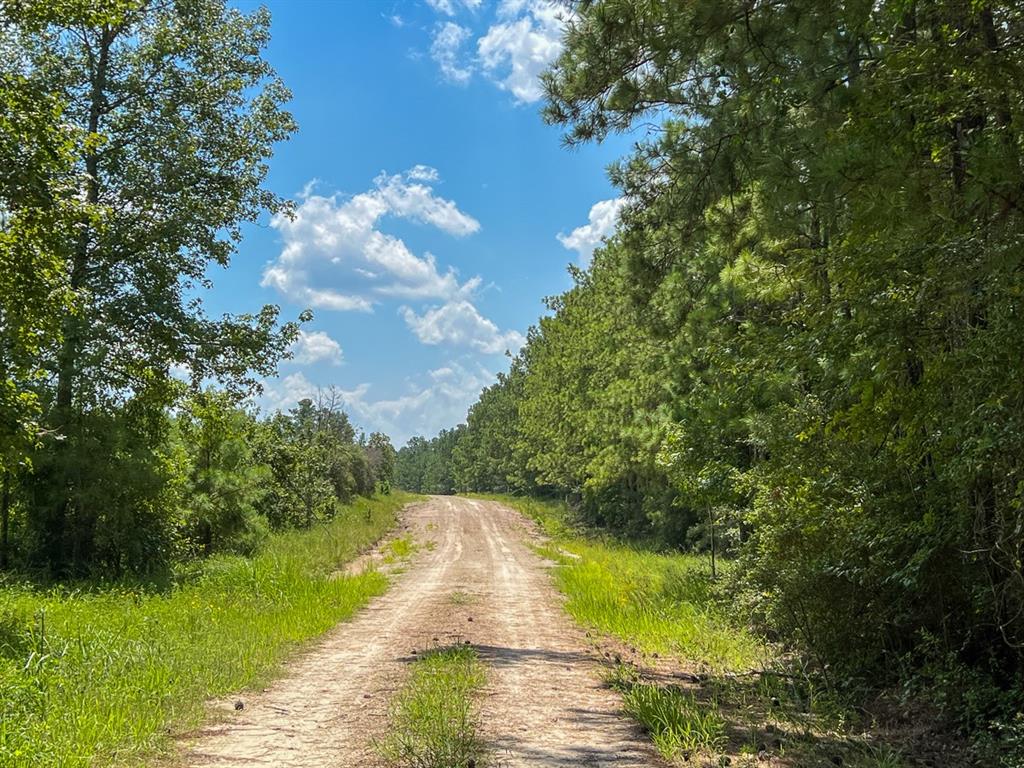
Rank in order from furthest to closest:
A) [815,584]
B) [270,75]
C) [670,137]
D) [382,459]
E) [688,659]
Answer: [382,459]
[270,75]
[688,659]
[670,137]
[815,584]

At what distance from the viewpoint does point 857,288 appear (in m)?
4.82

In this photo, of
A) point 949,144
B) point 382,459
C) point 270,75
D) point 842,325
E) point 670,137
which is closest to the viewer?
point 842,325

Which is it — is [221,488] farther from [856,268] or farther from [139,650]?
[856,268]

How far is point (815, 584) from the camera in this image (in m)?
7.09

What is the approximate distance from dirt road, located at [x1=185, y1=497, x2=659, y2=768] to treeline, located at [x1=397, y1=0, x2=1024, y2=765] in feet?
8.45

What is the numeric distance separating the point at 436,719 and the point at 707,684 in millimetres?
3170

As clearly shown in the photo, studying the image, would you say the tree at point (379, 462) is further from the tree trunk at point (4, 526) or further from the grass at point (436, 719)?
the grass at point (436, 719)

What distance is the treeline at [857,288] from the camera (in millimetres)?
4492

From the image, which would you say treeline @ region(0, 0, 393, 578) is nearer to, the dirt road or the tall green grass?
the dirt road

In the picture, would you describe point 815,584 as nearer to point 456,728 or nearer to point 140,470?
point 456,728

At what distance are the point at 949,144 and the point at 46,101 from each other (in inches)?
362

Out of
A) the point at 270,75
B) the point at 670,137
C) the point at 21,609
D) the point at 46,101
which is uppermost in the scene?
the point at 270,75

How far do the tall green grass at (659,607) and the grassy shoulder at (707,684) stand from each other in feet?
0.07

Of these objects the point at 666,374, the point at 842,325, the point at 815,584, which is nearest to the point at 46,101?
the point at 842,325
